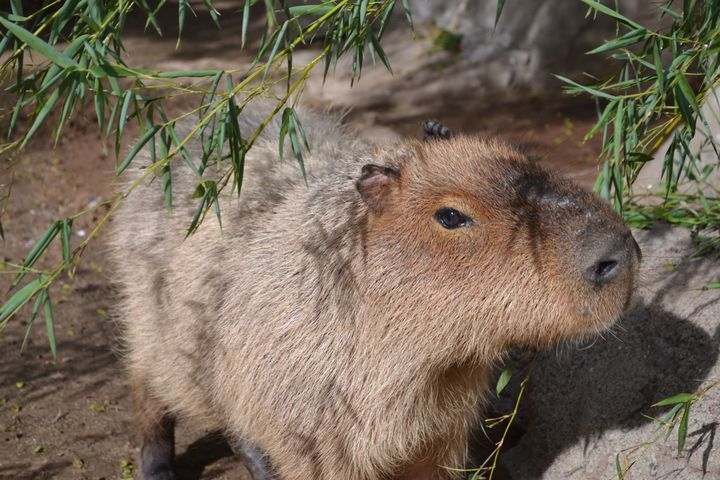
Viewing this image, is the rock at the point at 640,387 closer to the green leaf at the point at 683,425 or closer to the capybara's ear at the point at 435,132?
the green leaf at the point at 683,425

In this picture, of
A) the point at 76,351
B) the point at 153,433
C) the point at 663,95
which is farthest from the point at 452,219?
the point at 76,351

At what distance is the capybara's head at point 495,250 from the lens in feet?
8.32

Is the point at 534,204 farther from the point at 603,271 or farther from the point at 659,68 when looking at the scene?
the point at 659,68

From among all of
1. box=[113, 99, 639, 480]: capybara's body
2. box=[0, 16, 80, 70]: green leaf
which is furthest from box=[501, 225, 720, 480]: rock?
box=[0, 16, 80, 70]: green leaf

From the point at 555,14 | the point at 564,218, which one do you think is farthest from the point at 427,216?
the point at 555,14

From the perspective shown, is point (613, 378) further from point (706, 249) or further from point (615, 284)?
point (615, 284)

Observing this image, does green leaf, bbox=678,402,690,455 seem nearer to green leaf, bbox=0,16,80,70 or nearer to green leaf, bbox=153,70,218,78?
green leaf, bbox=153,70,218,78

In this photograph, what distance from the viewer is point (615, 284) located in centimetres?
254

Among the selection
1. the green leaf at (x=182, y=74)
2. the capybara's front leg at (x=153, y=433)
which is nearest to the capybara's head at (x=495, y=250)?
the green leaf at (x=182, y=74)

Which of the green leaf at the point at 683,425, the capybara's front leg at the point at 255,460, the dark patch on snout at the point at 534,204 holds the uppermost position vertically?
the dark patch on snout at the point at 534,204

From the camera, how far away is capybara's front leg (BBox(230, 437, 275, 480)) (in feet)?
11.6

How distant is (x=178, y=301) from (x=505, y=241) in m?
1.47

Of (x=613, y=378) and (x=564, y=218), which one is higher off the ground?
(x=564, y=218)

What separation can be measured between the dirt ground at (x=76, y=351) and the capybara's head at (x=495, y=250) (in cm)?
54
